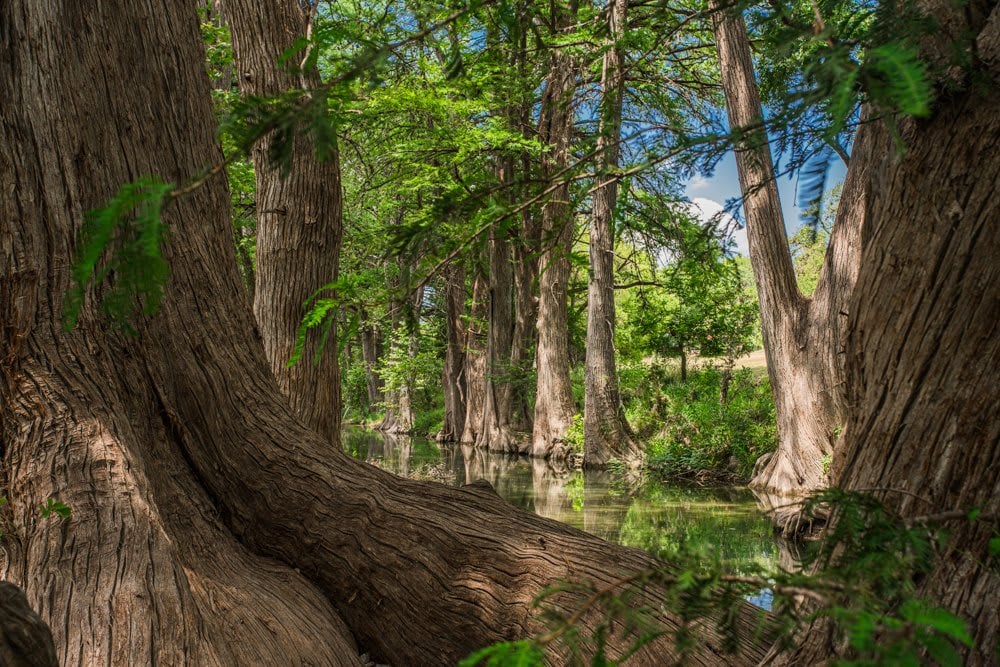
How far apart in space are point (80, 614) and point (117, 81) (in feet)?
8.45

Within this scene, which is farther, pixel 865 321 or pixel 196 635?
pixel 196 635

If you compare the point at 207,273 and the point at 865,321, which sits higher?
the point at 207,273

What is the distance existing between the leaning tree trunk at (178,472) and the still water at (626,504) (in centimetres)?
145

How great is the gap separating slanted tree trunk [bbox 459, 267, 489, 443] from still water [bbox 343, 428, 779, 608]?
6.13m

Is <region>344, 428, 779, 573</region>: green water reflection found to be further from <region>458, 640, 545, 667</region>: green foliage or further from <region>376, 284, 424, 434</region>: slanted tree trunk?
<region>376, 284, 424, 434</region>: slanted tree trunk

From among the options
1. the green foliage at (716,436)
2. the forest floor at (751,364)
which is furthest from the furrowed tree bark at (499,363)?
the forest floor at (751,364)

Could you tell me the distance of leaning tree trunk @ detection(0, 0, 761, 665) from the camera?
3.08m

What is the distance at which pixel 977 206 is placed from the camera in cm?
201

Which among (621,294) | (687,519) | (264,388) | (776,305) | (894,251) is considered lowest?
(687,519)

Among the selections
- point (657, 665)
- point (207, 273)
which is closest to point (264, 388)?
point (207, 273)

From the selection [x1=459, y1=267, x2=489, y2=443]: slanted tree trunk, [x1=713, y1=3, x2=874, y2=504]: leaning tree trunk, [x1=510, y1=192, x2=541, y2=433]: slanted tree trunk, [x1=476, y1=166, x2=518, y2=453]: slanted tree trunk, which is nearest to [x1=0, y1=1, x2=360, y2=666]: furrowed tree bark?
[x1=713, y1=3, x2=874, y2=504]: leaning tree trunk

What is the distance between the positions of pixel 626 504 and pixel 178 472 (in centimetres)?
763

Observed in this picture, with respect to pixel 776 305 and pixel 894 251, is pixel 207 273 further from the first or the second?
pixel 776 305

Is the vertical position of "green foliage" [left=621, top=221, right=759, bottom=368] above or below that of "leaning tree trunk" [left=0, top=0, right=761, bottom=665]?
above
